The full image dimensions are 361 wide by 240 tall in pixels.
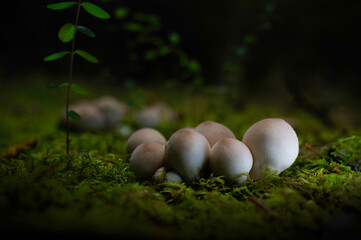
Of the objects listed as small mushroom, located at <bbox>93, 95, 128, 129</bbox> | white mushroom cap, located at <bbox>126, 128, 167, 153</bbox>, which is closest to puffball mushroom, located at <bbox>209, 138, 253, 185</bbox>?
white mushroom cap, located at <bbox>126, 128, 167, 153</bbox>

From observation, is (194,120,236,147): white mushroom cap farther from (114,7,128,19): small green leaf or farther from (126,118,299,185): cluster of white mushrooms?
(114,7,128,19): small green leaf

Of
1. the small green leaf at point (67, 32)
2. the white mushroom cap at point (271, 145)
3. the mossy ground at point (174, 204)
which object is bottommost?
the mossy ground at point (174, 204)

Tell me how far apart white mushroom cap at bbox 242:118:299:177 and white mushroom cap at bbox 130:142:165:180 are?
1.25 ft

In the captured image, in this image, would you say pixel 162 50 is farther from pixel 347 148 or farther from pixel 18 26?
pixel 18 26

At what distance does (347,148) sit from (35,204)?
1.53m

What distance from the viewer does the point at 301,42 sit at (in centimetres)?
496

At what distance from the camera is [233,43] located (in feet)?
14.8

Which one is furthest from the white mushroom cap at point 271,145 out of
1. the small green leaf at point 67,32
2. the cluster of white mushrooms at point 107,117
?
the cluster of white mushrooms at point 107,117

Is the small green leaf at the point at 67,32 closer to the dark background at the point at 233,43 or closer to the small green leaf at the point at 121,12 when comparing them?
the small green leaf at the point at 121,12

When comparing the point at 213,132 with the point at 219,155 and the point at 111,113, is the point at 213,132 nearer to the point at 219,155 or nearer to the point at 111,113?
the point at 219,155

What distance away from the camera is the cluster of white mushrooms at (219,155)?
3.52 feet

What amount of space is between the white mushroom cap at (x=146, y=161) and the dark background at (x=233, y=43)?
2.86 m

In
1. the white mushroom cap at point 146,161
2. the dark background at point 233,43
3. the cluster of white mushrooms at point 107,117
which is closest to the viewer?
the white mushroom cap at point 146,161

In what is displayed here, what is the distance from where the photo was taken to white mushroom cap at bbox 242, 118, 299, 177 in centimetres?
112
